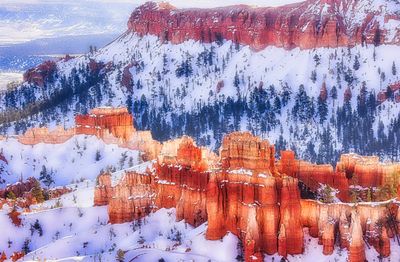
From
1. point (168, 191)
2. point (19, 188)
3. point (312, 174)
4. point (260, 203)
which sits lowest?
point (19, 188)

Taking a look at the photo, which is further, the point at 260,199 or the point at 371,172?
the point at 371,172

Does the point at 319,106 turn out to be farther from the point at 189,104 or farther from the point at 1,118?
the point at 1,118

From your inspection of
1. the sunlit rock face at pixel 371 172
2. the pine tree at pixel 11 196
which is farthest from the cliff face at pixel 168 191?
the sunlit rock face at pixel 371 172

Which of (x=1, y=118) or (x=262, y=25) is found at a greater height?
(x=262, y=25)

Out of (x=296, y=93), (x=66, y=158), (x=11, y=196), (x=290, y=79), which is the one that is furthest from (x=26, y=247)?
(x=290, y=79)

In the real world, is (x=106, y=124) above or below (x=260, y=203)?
above

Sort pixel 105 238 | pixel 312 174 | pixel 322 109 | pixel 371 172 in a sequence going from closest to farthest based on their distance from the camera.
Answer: pixel 105 238, pixel 371 172, pixel 312 174, pixel 322 109

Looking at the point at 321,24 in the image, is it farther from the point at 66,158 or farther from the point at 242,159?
the point at 242,159

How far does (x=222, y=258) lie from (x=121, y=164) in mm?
45068

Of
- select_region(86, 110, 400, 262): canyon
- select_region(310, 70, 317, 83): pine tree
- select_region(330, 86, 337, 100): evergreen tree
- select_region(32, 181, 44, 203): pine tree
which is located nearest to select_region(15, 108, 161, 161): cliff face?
select_region(32, 181, 44, 203): pine tree

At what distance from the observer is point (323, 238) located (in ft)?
214

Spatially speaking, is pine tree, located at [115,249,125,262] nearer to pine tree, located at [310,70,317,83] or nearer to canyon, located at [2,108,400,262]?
canyon, located at [2,108,400,262]

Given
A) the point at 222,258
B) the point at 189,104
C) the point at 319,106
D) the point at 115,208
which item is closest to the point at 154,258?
the point at 222,258

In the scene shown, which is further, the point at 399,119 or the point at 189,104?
the point at 189,104
